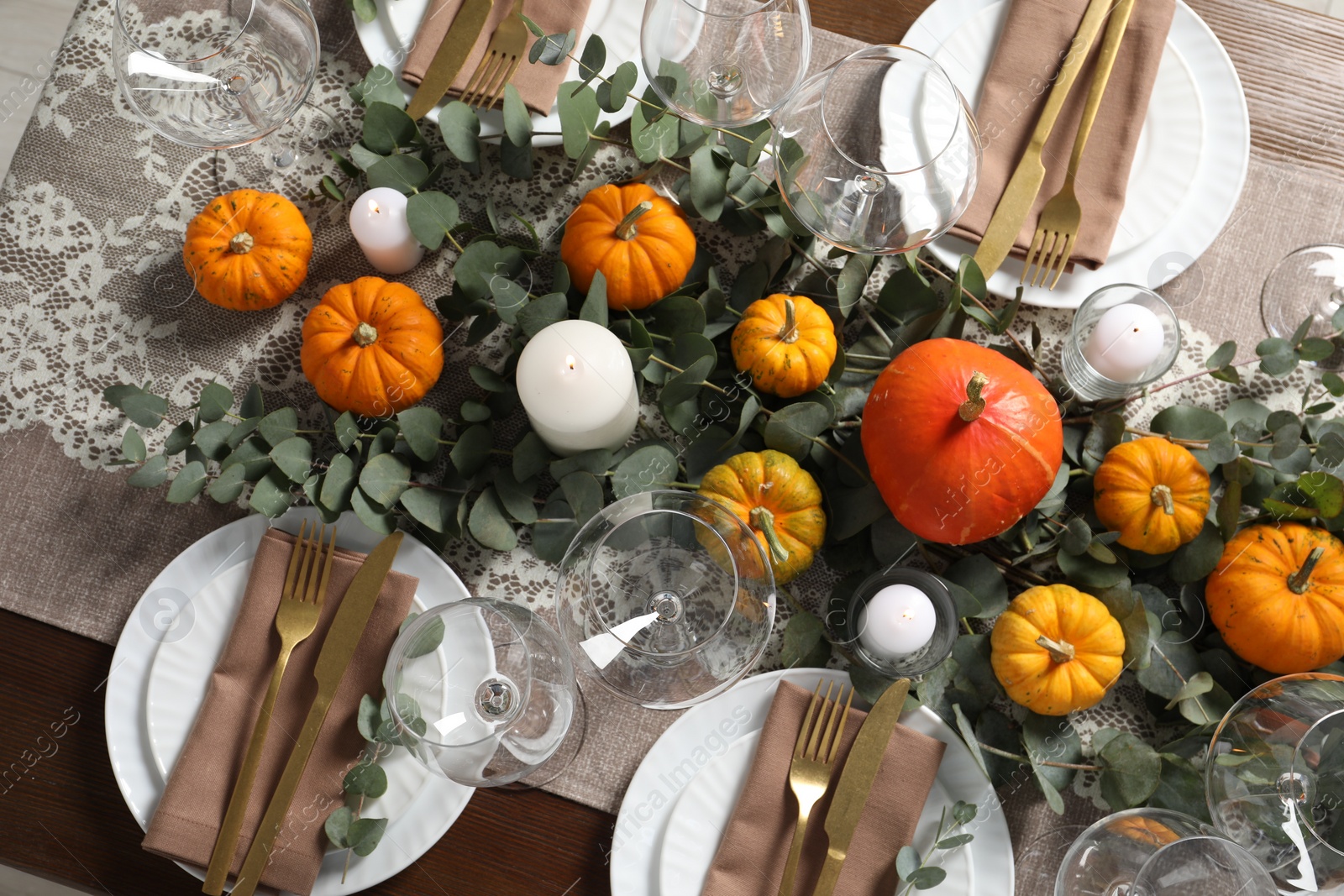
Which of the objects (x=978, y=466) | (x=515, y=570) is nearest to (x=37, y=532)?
(x=515, y=570)

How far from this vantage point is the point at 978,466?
0.94 m

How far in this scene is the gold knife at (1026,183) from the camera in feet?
3.59

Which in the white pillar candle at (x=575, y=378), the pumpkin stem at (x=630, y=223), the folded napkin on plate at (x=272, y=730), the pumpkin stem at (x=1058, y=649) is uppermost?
the pumpkin stem at (x=630, y=223)

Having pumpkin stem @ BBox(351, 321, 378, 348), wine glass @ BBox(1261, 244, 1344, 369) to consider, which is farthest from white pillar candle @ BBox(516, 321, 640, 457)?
wine glass @ BBox(1261, 244, 1344, 369)

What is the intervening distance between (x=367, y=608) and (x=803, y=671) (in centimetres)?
51

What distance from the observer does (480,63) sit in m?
1.14

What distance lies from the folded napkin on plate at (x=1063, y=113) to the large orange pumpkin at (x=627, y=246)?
1.14ft

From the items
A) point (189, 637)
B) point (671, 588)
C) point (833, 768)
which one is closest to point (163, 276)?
point (189, 637)

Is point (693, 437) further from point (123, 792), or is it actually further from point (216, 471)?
point (123, 792)

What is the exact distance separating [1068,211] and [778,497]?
0.50 metres

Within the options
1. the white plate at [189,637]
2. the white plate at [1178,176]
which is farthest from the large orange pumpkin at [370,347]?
the white plate at [1178,176]

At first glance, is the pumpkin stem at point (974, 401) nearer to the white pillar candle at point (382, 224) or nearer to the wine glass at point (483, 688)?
the wine glass at point (483, 688)

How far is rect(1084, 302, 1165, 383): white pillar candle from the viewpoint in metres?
1.04

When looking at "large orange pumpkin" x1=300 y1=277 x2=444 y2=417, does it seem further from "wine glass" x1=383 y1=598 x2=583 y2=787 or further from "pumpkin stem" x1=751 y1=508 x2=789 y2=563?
"pumpkin stem" x1=751 y1=508 x2=789 y2=563
